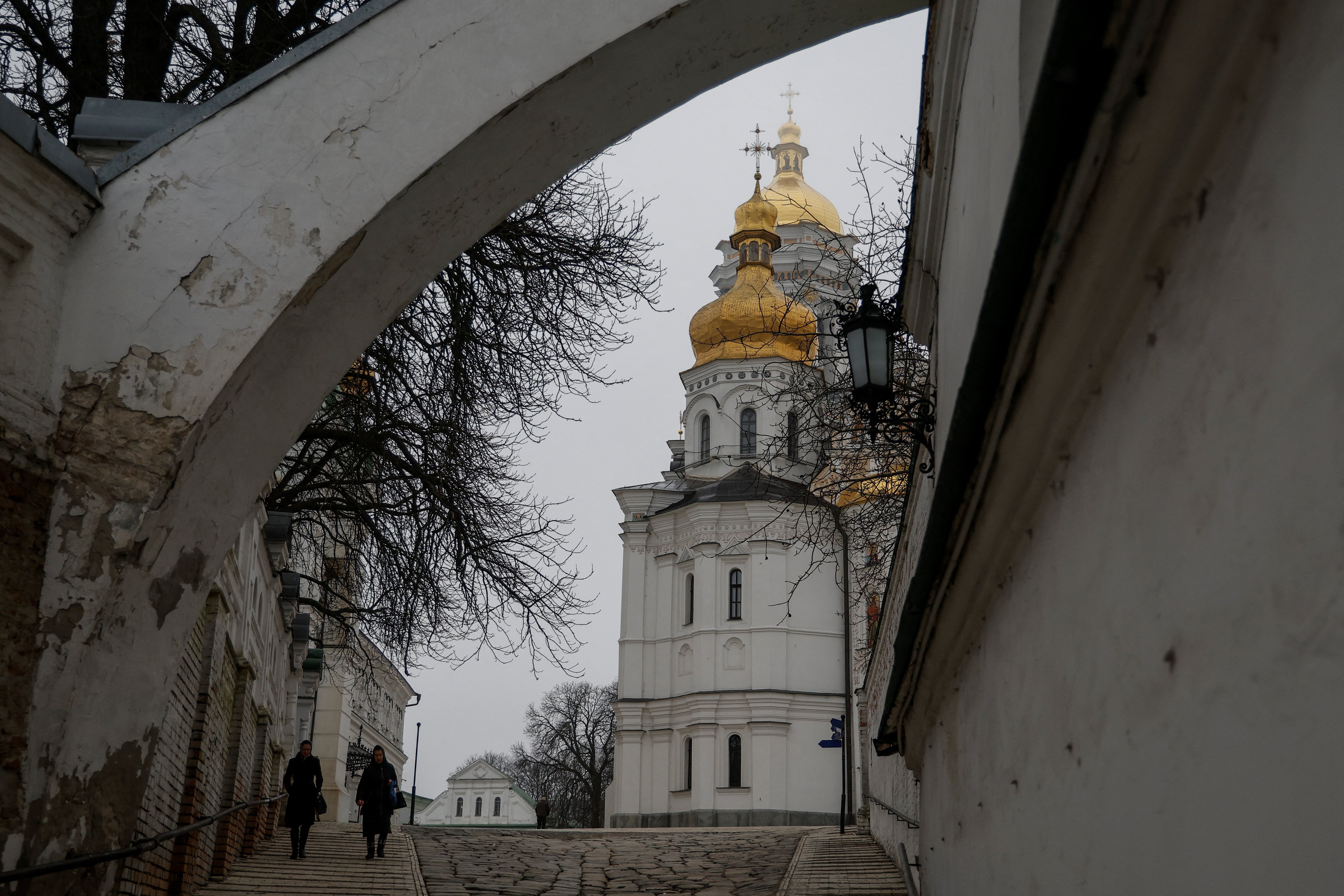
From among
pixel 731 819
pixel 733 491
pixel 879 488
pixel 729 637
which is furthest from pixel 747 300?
pixel 879 488

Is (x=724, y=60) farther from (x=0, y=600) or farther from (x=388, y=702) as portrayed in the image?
(x=388, y=702)

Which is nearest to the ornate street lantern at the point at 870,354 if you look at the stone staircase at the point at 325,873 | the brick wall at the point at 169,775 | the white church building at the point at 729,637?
the brick wall at the point at 169,775

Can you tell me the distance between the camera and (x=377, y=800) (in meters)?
14.1

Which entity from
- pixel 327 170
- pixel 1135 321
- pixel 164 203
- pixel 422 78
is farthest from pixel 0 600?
pixel 1135 321

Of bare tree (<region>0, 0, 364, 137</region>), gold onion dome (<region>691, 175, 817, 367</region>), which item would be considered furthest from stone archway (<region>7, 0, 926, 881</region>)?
gold onion dome (<region>691, 175, 817, 367</region>)

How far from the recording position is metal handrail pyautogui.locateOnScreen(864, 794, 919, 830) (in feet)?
32.4

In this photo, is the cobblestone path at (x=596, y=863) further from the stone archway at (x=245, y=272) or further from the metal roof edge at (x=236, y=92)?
the metal roof edge at (x=236, y=92)

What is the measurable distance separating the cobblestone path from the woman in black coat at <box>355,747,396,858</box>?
62 centimetres

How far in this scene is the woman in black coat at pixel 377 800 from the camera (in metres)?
14.1

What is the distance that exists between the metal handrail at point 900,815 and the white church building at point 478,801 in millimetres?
69808

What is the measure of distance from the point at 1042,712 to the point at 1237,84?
1.98 m

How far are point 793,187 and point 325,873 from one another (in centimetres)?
5003

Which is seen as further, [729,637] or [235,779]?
[729,637]

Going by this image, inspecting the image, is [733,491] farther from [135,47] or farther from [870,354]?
[870,354]
